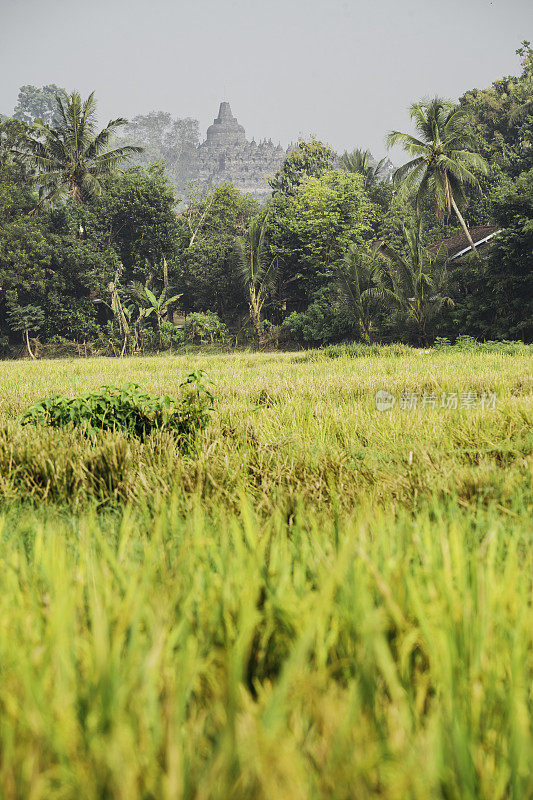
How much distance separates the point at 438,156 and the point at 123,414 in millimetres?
23888

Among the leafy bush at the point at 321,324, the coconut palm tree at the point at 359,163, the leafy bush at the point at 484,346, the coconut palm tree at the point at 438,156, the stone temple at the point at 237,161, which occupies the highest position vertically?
the stone temple at the point at 237,161

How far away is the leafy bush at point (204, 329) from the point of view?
28.6 m

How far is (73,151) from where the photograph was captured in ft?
88.5

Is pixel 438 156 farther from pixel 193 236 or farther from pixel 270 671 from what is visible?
pixel 270 671

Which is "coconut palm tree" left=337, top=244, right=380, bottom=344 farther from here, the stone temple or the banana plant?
the stone temple

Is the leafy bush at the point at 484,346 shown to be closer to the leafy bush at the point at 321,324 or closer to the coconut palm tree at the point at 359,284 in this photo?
the coconut palm tree at the point at 359,284

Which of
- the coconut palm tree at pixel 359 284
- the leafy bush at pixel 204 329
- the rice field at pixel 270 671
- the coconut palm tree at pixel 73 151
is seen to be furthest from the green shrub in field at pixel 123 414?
the coconut palm tree at pixel 73 151

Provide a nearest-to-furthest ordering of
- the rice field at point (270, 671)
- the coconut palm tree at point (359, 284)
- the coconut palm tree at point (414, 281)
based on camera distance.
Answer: the rice field at point (270, 671) < the coconut palm tree at point (414, 281) < the coconut palm tree at point (359, 284)

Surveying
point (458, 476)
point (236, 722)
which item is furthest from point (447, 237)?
point (236, 722)

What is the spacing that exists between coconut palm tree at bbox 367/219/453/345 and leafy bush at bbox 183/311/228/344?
11563mm

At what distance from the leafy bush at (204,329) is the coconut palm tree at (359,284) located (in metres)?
9.92

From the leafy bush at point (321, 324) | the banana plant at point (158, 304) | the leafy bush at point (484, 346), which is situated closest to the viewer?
the leafy bush at point (484, 346)

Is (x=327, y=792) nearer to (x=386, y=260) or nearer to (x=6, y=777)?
(x=6, y=777)

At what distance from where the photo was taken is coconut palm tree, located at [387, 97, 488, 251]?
22641mm
